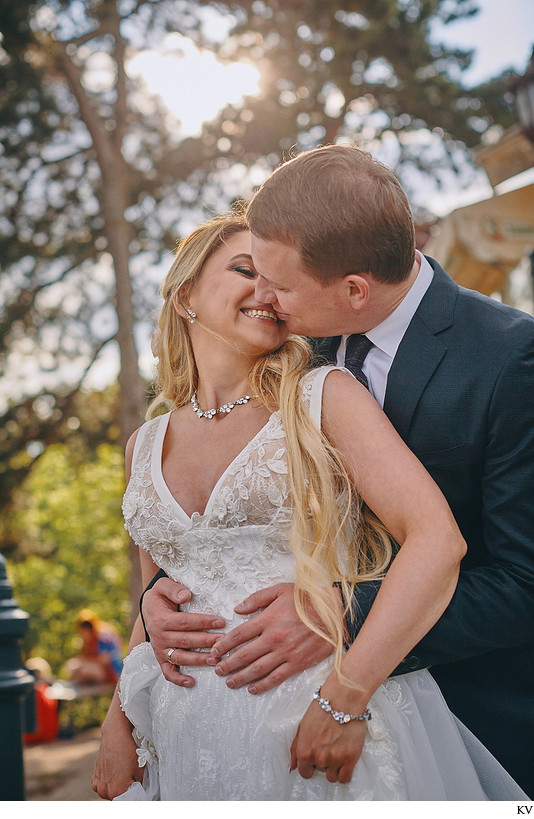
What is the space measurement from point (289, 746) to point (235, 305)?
123 centimetres

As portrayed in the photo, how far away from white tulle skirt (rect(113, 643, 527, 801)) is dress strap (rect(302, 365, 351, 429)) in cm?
63

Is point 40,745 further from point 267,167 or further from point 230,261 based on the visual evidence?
point 230,261

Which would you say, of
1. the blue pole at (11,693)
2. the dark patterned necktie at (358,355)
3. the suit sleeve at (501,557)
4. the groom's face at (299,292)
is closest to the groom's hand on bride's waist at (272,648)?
the suit sleeve at (501,557)

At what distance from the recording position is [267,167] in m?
9.28

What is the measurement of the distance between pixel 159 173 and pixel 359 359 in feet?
29.0

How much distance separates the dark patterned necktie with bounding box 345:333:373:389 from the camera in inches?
84.3

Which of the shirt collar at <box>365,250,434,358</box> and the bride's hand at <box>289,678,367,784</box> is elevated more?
the shirt collar at <box>365,250,434,358</box>

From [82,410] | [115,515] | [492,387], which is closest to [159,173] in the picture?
[82,410]

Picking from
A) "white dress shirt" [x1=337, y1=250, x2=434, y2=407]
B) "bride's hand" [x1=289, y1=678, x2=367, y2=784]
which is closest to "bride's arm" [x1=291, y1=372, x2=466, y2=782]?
"bride's hand" [x1=289, y1=678, x2=367, y2=784]

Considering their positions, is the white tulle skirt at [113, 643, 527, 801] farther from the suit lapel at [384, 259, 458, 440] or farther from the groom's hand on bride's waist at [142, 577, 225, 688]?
the suit lapel at [384, 259, 458, 440]

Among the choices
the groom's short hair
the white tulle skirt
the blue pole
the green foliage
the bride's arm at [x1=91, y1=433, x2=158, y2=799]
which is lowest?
the green foliage

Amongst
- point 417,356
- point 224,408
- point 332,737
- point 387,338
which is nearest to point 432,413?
point 417,356

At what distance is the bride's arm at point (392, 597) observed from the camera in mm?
1747

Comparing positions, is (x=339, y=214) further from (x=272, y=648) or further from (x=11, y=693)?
(x=11, y=693)
